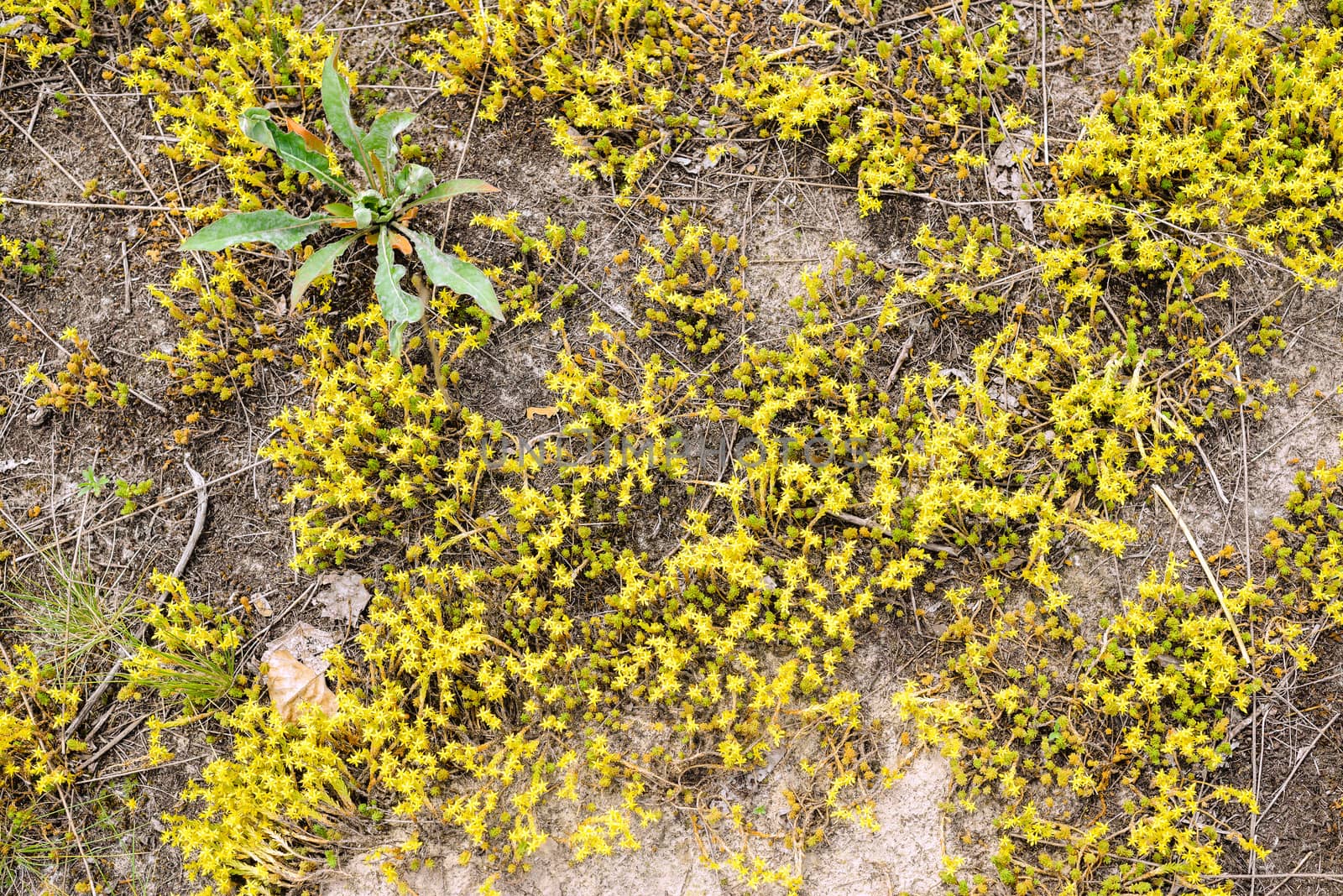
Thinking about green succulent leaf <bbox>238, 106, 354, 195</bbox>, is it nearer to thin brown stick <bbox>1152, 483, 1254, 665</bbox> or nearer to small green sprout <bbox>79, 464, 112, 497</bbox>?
small green sprout <bbox>79, 464, 112, 497</bbox>

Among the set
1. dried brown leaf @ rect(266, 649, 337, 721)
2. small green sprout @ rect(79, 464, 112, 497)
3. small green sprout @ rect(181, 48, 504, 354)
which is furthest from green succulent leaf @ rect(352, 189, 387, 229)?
dried brown leaf @ rect(266, 649, 337, 721)

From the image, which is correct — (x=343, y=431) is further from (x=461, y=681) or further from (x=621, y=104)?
(x=621, y=104)

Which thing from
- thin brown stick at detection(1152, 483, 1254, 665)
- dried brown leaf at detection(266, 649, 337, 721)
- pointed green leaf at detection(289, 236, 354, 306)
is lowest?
dried brown leaf at detection(266, 649, 337, 721)

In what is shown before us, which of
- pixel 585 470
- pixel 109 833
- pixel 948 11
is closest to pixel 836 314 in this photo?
pixel 585 470

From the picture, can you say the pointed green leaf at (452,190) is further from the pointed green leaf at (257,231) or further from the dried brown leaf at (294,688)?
the dried brown leaf at (294,688)

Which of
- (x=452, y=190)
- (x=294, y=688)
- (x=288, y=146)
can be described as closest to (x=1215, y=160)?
(x=452, y=190)

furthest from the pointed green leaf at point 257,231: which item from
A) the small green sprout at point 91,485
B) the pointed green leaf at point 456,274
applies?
the small green sprout at point 91,485
